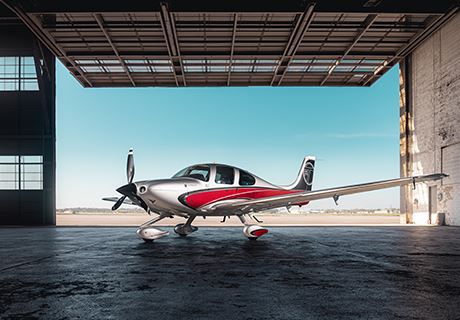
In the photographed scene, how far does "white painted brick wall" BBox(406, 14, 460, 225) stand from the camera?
18.9m

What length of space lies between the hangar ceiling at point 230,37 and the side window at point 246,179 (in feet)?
28.9

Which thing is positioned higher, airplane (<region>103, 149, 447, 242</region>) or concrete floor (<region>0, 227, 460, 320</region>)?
airplane (<region>103, 149, 447, 242</region>)

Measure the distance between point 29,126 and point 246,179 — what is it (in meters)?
17.3

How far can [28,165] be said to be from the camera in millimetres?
22328

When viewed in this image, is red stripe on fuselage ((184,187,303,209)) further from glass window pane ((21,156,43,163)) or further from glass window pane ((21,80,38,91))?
glass window pane ((21,80,38,91))

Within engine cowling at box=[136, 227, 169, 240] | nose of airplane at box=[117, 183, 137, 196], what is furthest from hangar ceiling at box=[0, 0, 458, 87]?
engine cowling at box=[136, 227, 169, 240]

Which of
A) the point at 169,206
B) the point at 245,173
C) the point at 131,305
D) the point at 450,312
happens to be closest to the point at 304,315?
the point at 450,312

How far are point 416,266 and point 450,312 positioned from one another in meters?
2.69

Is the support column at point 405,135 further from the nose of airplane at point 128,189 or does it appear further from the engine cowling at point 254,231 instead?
the nose of airplane at point 128,189

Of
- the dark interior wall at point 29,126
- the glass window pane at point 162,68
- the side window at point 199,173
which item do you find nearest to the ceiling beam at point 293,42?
the glass window pane at point 162,68

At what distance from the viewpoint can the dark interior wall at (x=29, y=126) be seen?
72.4ft

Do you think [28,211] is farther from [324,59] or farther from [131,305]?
[131,305]

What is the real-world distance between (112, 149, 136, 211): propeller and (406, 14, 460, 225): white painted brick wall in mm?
16002
